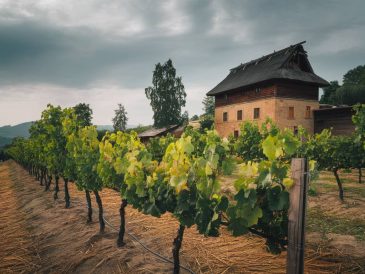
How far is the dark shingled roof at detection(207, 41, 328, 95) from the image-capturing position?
1029 inches

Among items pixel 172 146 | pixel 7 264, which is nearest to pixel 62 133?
pixel 7 264

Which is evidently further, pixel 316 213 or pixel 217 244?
pixel 316 213

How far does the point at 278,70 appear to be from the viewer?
26000mm

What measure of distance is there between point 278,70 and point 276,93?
7.79ft

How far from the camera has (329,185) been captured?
10977mm

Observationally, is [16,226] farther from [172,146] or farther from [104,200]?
[172,146]

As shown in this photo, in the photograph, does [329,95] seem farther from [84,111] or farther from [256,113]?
[84,111]

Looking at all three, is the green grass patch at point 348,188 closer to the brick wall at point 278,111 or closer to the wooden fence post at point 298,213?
the wooden fence post at point 298,213

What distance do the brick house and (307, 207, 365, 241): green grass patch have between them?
61.9 feet

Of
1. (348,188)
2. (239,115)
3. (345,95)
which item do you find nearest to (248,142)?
(348,188)

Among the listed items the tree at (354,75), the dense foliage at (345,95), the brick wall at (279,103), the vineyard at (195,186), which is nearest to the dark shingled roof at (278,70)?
the brick wall at (279,103)

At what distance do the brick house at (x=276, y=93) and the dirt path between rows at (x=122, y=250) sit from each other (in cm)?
2126

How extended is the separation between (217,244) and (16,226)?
504cm

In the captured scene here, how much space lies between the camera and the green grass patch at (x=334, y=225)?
Result: 18.9ft
